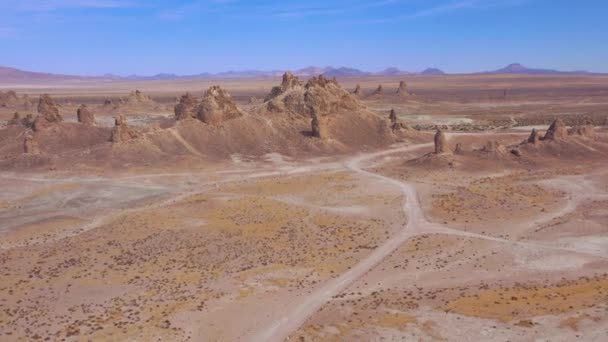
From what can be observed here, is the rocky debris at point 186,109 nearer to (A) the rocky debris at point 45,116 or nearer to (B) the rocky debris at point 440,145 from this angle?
(A) the rocky debris at point 45,116

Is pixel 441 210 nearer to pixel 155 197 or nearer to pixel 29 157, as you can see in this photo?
pixel 155 197

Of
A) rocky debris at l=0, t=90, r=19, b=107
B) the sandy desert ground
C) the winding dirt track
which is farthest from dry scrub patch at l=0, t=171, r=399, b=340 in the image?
rocky debris at l=0, t=90, r=19, b=107

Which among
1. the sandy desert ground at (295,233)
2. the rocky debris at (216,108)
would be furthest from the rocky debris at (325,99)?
the rocky debris at (216,108)

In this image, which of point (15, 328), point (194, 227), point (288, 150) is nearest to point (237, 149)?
point (288, 150)

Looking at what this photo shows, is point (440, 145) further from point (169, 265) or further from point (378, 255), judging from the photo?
point (169, 265)

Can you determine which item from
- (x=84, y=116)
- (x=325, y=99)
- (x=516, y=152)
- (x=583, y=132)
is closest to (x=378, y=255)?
(x=516, y=152)

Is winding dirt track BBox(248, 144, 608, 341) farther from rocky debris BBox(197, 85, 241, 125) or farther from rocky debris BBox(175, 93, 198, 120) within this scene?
rocky debris BBox(175, 93, 198, 120)
